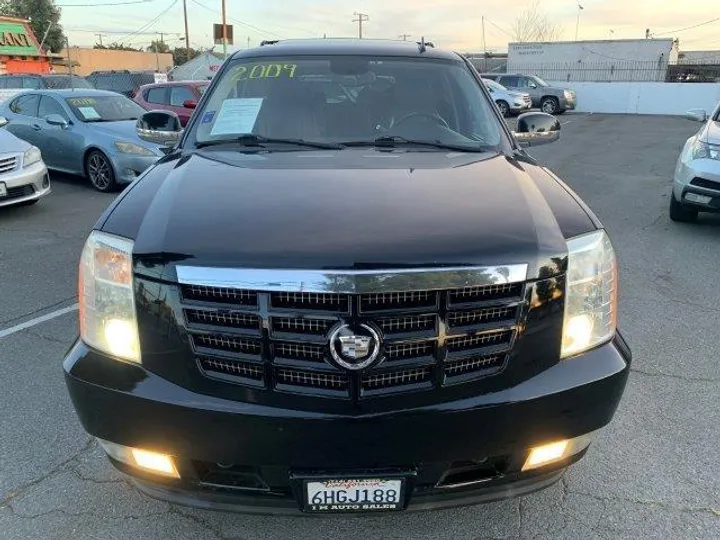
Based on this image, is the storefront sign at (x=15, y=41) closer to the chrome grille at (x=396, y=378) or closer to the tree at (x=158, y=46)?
the chrome grille at (x=396, y=378)

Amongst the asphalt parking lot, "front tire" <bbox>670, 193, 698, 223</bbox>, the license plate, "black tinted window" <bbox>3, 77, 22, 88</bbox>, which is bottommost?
the asphalt parking lot

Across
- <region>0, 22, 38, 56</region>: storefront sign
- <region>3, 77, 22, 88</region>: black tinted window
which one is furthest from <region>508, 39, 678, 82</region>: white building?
<region>3, 77, 22, 88</region>: black tinted window

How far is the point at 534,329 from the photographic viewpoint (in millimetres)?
1920

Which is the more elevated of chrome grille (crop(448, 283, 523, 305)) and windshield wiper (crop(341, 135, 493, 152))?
windshield wiper (crop(341, 135, 493, 152))

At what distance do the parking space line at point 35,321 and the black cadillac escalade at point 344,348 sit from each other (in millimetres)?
2540

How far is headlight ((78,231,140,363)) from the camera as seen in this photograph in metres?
1.96

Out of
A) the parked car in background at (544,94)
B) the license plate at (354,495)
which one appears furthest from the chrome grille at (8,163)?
the parked car in background at (544,94)

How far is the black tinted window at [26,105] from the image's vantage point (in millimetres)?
10236

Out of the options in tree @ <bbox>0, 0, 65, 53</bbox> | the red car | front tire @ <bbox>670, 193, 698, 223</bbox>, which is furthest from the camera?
tree @ <bbox>0, 0, 65, 53</bbox>

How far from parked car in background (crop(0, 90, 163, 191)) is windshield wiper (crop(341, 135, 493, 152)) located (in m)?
6.50

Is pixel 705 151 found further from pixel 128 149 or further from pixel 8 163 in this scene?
pixel 8 163

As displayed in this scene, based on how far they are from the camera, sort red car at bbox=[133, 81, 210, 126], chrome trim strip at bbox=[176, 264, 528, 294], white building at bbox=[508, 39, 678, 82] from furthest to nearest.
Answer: white building at bbox=[508, 39, 678, 82] < red car at bbox=[133, 81, 210, 126] < chrome trim strip at bbox=[176, 264, 528, 294]

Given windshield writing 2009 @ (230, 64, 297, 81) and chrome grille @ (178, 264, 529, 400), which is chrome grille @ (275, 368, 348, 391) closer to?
chrome grille @ (178, 264, 529, 400)

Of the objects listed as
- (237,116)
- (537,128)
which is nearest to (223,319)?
(237,116)
